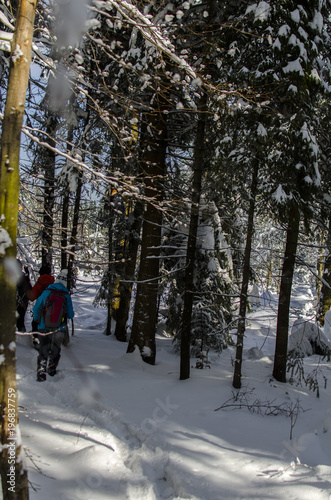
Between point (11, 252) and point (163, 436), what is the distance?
3515 millimetres

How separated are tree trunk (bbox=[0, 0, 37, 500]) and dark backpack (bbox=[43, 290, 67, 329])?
375cm

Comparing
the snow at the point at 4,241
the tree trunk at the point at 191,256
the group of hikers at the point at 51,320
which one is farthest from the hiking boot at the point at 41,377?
the snow at the point at 4,241

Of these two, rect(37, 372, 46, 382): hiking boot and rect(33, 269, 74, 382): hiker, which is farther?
rect(33, 269, 74, 382): hiker

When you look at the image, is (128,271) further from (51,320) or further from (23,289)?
(51,320)

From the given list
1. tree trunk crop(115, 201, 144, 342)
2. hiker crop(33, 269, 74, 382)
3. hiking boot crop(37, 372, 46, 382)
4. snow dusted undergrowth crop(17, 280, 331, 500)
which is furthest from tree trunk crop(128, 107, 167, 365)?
hiking boot crop(37, 372, 46, 382)

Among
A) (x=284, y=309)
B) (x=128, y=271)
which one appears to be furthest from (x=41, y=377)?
(x=284, y=309)

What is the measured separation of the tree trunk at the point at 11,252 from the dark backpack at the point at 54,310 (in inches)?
148

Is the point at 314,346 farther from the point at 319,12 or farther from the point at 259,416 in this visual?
the point at 319,12

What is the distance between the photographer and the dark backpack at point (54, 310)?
6344 mm

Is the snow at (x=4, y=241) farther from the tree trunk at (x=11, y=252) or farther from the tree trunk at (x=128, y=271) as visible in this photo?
the tree trunk at (x=128, y=271)

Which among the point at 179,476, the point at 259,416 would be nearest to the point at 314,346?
the point at 259,416

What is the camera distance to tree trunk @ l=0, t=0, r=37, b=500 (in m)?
2.63

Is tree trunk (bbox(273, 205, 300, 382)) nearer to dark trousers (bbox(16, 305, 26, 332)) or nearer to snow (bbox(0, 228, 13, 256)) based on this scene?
dark trousers (bbox(16, 305, 26, 332))

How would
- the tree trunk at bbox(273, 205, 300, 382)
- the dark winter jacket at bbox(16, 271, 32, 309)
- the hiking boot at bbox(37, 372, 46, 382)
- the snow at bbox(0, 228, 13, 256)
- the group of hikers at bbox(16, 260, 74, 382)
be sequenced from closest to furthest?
the snow at bbox(0, 228, 13, 256)
the hiking boot at bbox(37, 372, 46, 382)
the group of hikers at bbox(16, 260, 74, 382)
the tree trunk at bbox(273, 205, 300, 382)
the dark winter jacket at bbox(16, 271, 32, 309)
